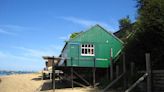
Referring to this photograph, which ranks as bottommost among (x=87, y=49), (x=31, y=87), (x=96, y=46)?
(x=31, y=87)

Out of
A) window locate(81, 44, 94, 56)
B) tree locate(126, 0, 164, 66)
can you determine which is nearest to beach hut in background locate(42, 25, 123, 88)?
window locate(81, 44, 94, 56)

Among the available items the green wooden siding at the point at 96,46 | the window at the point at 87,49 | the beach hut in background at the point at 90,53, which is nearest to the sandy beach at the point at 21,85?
the beach hut in background at the point at 90,53

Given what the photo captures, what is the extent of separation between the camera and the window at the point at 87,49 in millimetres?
35781

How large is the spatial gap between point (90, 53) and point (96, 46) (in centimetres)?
104

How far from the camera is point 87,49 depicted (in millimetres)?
36094

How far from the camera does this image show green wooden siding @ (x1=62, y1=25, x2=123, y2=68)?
3469 centimetres

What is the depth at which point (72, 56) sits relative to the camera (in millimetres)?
35281

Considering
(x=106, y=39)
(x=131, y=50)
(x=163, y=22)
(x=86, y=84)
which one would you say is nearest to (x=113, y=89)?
(x=131, y=50)

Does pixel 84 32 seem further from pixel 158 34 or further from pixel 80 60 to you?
pixel 158 34

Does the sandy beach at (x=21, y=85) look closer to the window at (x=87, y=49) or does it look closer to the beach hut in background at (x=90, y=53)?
the beach hut in background at (x=90, y=53)

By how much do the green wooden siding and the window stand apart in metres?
0.32

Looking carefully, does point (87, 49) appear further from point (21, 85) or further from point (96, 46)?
point (21, 85)

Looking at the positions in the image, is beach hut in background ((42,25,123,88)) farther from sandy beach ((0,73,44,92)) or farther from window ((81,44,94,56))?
sandy beach ((0,73,44,92))

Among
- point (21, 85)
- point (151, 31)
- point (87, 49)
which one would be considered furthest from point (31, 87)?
point (151, 31)
